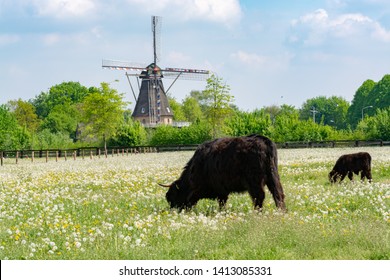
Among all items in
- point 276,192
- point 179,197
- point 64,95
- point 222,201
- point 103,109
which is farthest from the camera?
point 64,95

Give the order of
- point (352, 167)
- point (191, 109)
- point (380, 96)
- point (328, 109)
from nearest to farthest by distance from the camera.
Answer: point (352, 167)
point (380, 96)
point (191, 109)
point (328, 109)

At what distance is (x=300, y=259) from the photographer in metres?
8.17

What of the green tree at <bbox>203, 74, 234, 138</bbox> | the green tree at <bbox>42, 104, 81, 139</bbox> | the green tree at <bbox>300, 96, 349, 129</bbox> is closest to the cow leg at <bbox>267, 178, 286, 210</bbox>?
the green tree at <bbox>203, 74, 234, 138</bbox>

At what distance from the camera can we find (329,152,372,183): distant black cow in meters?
18.6

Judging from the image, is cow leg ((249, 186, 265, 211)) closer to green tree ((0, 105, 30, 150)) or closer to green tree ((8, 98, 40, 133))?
→ green tree ((0, 105, 30, 150))

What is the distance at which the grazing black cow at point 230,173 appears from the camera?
39.0 ft

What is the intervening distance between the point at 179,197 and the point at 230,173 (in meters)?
1.65

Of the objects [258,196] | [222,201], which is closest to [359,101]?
[222,201]

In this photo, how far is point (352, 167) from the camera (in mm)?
Answer: 18781

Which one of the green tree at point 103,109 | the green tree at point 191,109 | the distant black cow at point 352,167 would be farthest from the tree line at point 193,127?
the distant black cow at point 352,167

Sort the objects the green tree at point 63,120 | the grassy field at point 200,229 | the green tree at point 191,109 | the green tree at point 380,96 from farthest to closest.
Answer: the green tree at point 191,109 < the green tree at point 63,120 < the green tree at point 380,96 < the grassy field at point 200,229

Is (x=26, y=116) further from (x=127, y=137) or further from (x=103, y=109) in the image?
(x=103, y=109)

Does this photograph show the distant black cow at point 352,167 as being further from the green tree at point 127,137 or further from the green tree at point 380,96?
the green tree at point 380,96
